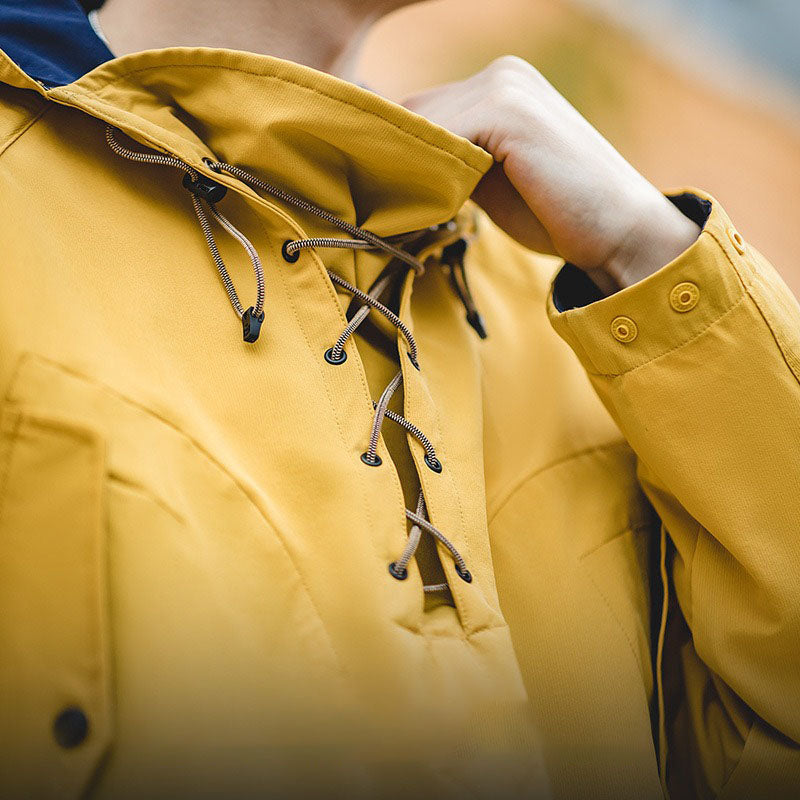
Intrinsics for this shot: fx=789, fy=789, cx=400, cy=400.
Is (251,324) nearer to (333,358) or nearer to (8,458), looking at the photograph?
(333,358)

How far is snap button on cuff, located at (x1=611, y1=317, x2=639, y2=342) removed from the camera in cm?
81

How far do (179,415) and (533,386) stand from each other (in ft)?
1.57

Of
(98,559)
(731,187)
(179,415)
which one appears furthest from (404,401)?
(731,187)

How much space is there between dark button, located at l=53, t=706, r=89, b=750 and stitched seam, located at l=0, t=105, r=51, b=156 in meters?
0.47

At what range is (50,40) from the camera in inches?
30.7

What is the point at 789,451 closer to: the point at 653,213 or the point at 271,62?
the point at 653,213

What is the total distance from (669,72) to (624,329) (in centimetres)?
528

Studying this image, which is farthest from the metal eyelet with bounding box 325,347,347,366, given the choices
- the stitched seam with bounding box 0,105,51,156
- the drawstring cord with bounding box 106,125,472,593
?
the stitched seam with bounding box 0,105,51,156

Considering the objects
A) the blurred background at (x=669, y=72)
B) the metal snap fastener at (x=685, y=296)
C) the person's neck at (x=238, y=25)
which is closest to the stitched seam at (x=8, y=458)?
the person's neck at (x=238, y=25)

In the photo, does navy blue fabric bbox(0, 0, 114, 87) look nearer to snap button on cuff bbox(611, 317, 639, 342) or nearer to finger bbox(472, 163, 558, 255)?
finger bbox(472, 163, 558, 255)

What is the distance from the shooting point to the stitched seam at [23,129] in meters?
0.70

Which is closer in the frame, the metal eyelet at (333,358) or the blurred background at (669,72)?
the metal eyelet at (333,358)

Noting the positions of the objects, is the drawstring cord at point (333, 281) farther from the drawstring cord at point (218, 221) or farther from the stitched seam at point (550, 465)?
the stitched seam at point (550, 465)

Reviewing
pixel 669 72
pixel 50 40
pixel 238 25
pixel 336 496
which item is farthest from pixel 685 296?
pixel 669 72
